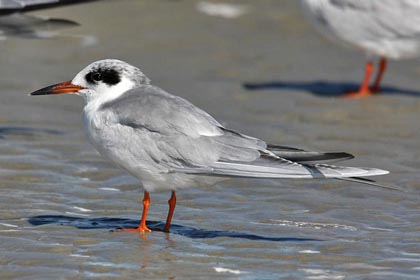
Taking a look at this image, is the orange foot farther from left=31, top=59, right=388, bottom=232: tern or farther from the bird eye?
the bird eye

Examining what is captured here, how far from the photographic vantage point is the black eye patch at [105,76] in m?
5.69

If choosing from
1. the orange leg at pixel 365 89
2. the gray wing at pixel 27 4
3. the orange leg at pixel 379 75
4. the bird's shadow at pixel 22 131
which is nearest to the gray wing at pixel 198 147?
the gray wing at pixel 27 4

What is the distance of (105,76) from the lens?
5.70 m

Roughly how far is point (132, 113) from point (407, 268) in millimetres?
1463

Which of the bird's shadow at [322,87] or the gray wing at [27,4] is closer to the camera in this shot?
the gray wing at [27,4]

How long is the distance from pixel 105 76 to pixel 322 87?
412 cm

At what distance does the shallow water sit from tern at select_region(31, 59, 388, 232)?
12.8 inches

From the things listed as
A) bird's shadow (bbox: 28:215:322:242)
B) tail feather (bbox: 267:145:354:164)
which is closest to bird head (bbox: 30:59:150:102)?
bird's shadow (bbox: 28:215:322:242)

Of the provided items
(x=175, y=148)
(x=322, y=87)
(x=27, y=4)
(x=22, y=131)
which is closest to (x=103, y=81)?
(x=175, y=148)

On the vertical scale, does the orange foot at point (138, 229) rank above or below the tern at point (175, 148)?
below

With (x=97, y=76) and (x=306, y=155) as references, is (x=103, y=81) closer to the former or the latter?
(x=97, y=76)

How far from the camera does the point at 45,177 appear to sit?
6.68 metres

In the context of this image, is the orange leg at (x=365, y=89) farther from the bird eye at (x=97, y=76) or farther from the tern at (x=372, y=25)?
the bird eye at (x=97, y=76)

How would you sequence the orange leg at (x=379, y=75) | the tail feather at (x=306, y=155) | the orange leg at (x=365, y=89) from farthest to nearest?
the orange leg at (x=379, y=75) → the orange leg at (x=365, y=89) → the tail feather at (x=306, y=155)
